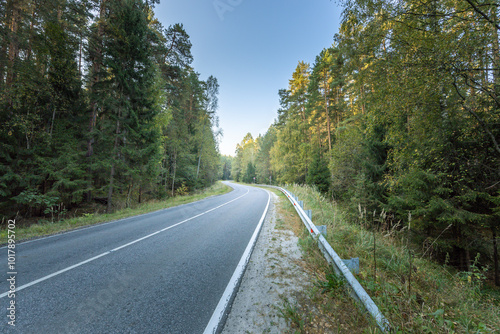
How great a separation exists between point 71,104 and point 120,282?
42.6ft

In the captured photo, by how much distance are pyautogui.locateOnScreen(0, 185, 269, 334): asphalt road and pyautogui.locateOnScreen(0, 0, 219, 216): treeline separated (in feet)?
21.4

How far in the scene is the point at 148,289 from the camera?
2703mm

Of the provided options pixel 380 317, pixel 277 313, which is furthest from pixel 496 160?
pixel 277 313

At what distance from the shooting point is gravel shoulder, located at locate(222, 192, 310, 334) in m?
1.97

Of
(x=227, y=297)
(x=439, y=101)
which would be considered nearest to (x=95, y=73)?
(x=227, y=297)

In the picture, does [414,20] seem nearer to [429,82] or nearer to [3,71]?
[429,82]

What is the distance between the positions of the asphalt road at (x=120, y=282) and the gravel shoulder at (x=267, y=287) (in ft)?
1.24

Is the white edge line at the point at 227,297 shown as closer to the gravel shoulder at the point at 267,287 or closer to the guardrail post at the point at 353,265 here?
the gravel shoulder at the point at 267,287

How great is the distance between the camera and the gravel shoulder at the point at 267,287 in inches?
77.5

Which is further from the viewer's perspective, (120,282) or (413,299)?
(120,282)

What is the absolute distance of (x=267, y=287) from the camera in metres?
2.70

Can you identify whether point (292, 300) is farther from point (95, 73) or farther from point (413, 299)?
point (95, 73)

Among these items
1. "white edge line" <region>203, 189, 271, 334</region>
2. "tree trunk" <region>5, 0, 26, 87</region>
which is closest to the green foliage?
"white edge line" <region>203, 189, 271, 334</region>

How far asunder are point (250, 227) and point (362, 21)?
22.1 feet
